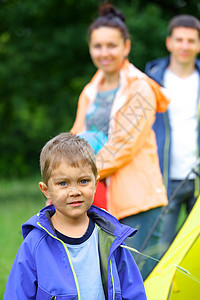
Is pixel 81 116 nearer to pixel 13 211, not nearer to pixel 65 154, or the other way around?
pixel 65 154

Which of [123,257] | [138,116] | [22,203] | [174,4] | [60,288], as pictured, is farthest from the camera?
[174,4]

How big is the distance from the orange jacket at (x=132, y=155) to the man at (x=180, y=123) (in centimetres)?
62

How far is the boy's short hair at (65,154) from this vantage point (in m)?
1.92

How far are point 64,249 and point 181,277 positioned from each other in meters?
0.86

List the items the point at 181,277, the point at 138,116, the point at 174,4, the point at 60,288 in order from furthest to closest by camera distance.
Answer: the point at 174,4 → the point at 138,116 → the point at 181,277 → the point at 60,288

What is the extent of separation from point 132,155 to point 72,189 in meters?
1.07

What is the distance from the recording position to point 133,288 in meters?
1.95

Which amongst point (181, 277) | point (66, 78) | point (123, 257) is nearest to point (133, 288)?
point (123, 257)

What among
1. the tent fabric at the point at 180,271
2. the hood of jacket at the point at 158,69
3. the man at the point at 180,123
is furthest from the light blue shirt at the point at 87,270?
the hood of jacket at the point at 158,69

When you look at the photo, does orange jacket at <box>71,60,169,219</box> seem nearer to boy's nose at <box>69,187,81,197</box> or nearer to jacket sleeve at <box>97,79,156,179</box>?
jacket sleeve at <box>97,79,156,179</box>

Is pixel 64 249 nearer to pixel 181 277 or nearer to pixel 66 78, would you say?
pixel 181 277

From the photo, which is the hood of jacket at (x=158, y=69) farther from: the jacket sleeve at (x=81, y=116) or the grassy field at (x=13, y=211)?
the grassy field at (x=13, y=211)

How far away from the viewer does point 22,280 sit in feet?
6.03

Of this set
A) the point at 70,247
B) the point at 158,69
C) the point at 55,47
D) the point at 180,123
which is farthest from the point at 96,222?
the point at 55,47
